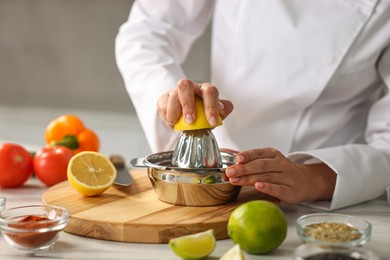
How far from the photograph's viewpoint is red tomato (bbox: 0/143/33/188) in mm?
1543

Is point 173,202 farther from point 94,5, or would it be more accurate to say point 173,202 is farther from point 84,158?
point 94,5

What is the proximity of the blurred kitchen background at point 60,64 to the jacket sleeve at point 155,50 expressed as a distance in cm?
142

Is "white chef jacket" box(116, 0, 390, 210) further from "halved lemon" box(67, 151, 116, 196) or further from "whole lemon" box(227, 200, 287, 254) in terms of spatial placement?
"whole lemon" box(227, 200, 287, 254)

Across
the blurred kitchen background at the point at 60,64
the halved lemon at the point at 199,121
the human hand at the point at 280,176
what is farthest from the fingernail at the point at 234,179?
the blurred kitchen background at the point at 60,64

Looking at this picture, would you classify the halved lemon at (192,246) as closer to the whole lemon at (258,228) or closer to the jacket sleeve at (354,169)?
the whole lemon at (258,228)

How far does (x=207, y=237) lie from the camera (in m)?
1.08

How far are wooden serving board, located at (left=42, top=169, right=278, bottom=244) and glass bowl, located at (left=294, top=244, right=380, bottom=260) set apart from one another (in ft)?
0.74

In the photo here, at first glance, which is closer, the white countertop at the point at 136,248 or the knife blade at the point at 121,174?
the white countertop at the point at 136,248

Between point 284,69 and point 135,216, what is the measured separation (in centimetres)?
63

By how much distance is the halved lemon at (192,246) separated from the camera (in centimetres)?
105

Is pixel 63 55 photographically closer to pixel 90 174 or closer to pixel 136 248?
pixel 90 174

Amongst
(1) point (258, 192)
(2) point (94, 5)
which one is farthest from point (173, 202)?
(2) point (94, 5)

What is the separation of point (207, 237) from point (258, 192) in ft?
1.20

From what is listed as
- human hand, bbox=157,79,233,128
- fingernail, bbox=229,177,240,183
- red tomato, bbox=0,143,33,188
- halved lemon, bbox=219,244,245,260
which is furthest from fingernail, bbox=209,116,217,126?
red tomato, bbox=0,143,33,188
